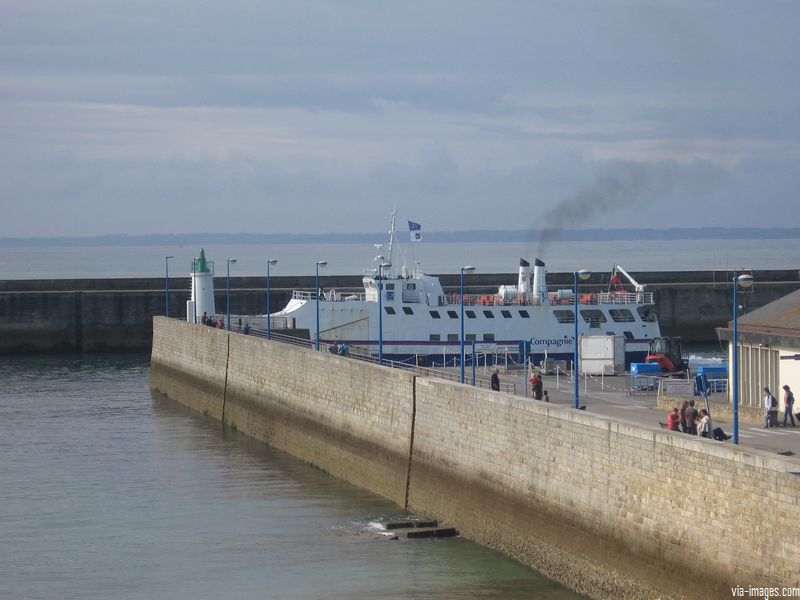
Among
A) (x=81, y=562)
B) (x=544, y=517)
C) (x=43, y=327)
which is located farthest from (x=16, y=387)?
(x=544, y=517)

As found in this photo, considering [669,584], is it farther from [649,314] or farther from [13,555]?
[649,314]

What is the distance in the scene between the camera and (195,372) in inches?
1976

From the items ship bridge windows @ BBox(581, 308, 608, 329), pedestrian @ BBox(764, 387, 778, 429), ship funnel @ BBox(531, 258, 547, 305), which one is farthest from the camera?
ship funnel @ BBox(531, 258, 547, 305)

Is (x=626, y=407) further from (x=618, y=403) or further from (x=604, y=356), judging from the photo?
(x=604, y=356)

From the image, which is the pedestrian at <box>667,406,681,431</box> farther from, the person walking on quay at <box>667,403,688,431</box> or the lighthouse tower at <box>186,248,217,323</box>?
the lighthouse tower at <box>186,248,217,323</box>

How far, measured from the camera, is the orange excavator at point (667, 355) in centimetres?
4450

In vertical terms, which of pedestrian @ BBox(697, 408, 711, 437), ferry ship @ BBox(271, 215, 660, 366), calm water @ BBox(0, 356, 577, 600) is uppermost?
ferry ship @ BBox(271, 215, 660, 366)

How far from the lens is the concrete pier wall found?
70.3 m

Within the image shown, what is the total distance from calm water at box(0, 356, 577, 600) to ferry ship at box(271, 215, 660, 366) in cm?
1139

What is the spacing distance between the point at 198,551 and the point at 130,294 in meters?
47.5

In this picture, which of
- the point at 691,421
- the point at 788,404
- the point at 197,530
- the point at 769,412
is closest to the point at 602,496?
the point at 691,421

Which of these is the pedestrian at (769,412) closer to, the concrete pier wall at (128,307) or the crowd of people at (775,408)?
the crowd of people at (775,408)

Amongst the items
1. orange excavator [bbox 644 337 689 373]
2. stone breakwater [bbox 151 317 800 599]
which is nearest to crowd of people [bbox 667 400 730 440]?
stone breakwater [bbox 151 317 800 599]

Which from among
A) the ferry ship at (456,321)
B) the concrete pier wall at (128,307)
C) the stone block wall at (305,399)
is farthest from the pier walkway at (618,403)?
the concrete pier wall at (128,307)
